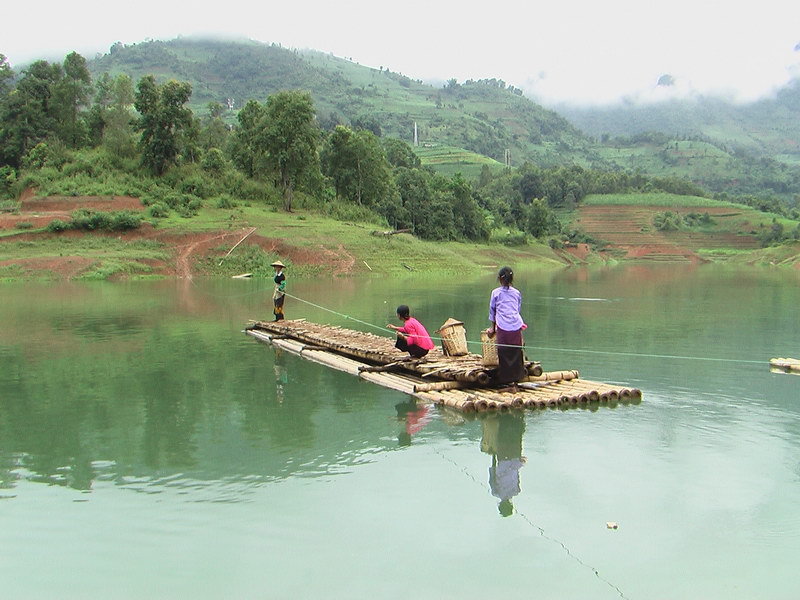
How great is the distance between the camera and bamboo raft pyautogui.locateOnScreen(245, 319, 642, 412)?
37.3 ft

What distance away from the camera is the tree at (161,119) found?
5425cm

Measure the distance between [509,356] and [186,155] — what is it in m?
51.7

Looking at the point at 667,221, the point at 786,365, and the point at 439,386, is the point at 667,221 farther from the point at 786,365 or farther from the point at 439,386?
the point at 439,386

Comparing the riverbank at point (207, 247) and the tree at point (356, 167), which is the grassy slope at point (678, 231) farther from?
the riverbank at point (207, 247)

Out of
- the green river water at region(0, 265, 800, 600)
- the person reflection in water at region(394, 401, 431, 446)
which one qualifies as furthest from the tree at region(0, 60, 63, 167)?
the person reflection in water at region(394, 401, 431, 446)

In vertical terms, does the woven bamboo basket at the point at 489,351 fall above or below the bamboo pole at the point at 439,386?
above

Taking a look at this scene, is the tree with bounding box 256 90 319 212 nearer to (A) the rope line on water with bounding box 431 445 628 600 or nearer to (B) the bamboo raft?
(B) the bamboo raft

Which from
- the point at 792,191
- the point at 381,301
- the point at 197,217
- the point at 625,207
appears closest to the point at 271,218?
the point at 197,217

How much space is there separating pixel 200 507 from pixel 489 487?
3.08 metres

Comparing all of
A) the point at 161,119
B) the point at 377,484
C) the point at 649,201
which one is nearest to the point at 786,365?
the point at 377,484

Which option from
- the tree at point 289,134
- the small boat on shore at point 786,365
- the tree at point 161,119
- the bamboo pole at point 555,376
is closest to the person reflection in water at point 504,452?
the bamboo pole at point 555,376

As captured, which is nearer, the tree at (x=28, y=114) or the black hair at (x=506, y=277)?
the black hair at (x=506, y=277)

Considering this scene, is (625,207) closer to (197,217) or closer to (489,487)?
(197,217)

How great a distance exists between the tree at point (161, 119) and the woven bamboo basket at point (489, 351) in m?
47.7
